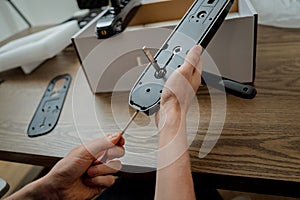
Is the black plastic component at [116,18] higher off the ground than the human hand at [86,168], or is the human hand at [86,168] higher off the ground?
the black plastic component at [116,18]

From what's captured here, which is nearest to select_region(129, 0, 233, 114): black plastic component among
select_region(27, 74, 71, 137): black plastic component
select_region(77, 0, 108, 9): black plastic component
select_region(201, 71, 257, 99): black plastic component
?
select_region(201, 71, 257, 99): black plastic component

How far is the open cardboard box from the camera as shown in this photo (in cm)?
49

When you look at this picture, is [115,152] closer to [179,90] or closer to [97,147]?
[97,147]

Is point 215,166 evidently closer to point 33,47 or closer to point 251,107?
point 251,107

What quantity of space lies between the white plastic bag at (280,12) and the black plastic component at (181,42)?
33 centimetres

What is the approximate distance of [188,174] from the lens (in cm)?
34

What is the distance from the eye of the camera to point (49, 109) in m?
0.64

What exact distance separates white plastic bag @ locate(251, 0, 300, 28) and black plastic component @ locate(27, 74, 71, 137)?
0.60 metres

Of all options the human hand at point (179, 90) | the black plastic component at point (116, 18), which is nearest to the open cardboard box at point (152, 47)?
the black plastic component at point (116, 18)

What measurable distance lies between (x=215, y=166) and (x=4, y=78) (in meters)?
0.78

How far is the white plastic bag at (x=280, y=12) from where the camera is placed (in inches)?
27.5

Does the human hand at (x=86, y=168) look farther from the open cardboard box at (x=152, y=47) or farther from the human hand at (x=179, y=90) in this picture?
the open cardboard box at (x=152, y=47)

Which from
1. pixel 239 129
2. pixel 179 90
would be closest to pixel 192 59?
pixel 179 90

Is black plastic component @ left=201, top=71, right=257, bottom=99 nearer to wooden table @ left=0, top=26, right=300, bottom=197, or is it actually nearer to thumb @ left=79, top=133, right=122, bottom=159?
wooden table @ left=0, top=26, right=300, bottom=197
